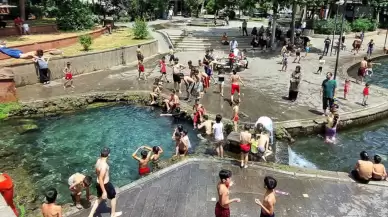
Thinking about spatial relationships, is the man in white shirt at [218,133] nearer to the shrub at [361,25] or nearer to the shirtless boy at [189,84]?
the shirtless boy at [189,84]

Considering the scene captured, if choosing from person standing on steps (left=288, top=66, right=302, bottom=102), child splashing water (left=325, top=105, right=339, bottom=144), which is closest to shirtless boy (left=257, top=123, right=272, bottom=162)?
child splashing water (left=325, top=105, right=339, bottom=144)

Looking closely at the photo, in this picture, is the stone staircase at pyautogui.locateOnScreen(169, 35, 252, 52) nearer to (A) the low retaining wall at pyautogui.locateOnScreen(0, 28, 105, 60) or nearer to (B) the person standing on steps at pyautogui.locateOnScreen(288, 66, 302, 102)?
(A) the low retaining wall at pyautogui.locateOnScreen(0, 28, 105, 60)

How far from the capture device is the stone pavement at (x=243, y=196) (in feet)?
28.7

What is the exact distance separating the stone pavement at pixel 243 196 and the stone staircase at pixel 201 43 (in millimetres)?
20705

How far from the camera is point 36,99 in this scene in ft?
59.0

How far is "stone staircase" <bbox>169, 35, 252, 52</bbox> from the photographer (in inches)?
1197

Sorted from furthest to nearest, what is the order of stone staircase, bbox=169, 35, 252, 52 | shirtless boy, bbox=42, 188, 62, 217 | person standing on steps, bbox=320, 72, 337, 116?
stone staircase, bbox=169, 35, 252, 52 < person standing on steps, bbox=320, 72, 337, 116 < shirtless boy, bbox=42, 188, 62, 217

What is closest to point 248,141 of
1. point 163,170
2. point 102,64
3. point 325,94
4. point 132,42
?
point 163,170

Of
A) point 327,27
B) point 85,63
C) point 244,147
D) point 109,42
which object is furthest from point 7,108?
point 327,27

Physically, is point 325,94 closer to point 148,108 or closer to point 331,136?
point 331,136

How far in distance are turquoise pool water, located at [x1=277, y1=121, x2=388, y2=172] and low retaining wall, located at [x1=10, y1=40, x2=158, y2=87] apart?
1392cm

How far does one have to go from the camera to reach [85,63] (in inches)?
894

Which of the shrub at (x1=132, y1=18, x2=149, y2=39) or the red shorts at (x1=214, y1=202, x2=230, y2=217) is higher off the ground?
the shrub at (x1=132, y1=18, x2=149, y2=39)

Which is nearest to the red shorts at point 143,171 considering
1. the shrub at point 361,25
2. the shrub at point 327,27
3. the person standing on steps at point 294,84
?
the person standing on steps at point 294,84
